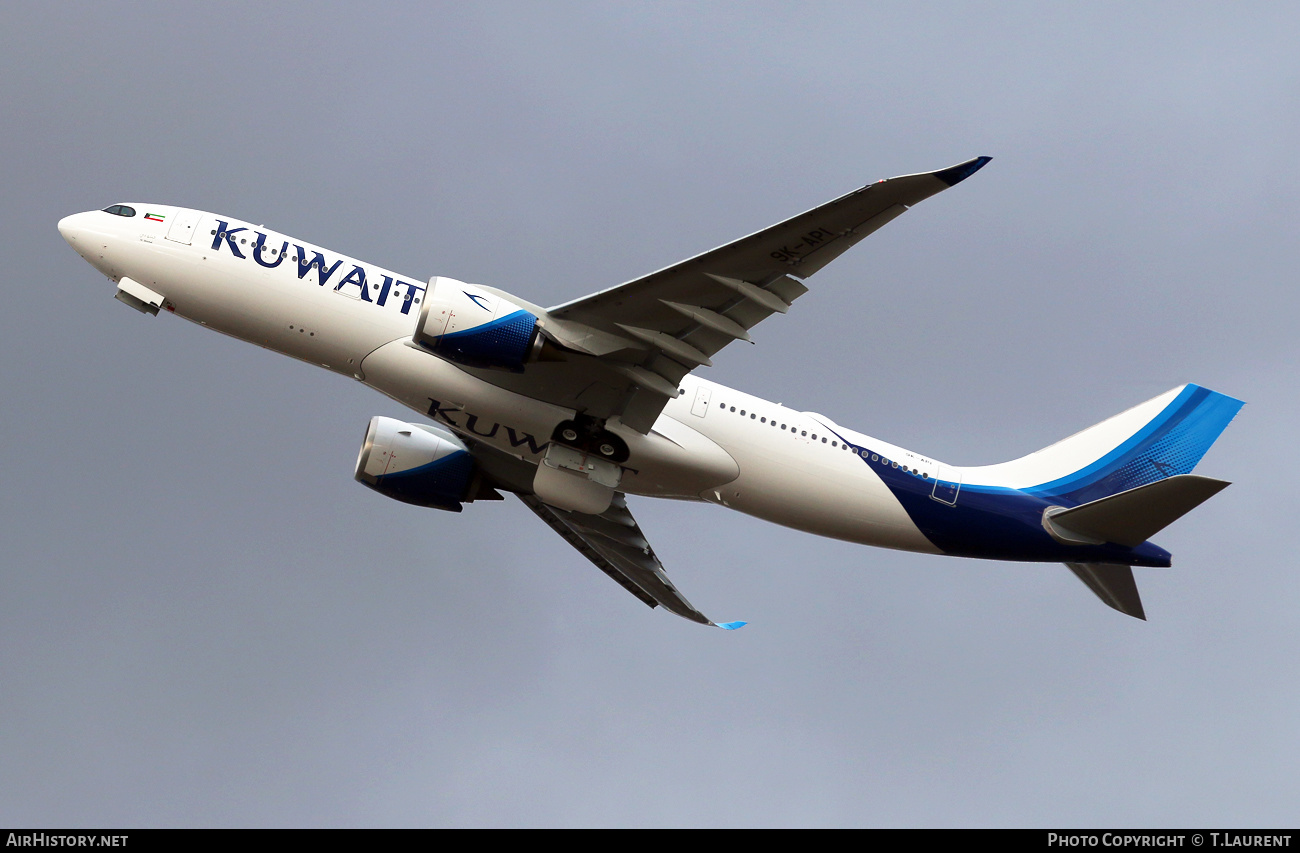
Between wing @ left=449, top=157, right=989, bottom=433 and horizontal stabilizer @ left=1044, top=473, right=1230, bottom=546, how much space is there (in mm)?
10407

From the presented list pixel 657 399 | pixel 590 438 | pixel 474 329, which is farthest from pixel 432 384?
pixel 657 399

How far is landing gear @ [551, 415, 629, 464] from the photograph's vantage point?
3038cm

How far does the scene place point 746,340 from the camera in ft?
91.8

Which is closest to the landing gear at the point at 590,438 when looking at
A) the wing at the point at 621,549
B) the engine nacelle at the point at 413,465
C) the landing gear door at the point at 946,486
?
the engine nacelle at the point at 413,465

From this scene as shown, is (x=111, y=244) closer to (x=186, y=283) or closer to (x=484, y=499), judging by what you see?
(x=186, y=283)

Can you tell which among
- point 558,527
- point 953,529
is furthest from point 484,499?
point 953,529

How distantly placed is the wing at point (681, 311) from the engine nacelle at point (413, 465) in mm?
6443

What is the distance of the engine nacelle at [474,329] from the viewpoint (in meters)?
28.0

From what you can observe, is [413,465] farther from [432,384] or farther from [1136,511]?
[1136,511]

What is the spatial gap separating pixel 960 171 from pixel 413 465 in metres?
18.7

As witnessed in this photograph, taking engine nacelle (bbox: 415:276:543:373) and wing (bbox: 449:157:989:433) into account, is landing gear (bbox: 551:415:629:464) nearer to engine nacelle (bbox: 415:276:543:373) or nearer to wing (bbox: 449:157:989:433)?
wing (bbox: 449:157:989:433)

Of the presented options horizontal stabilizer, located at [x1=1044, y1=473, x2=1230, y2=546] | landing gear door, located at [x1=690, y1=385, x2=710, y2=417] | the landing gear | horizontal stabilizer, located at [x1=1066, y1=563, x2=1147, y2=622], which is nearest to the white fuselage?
landing gear door, located at [x1=690, y1=385, x2=710, y2=417]

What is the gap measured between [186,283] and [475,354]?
7.99 metres
